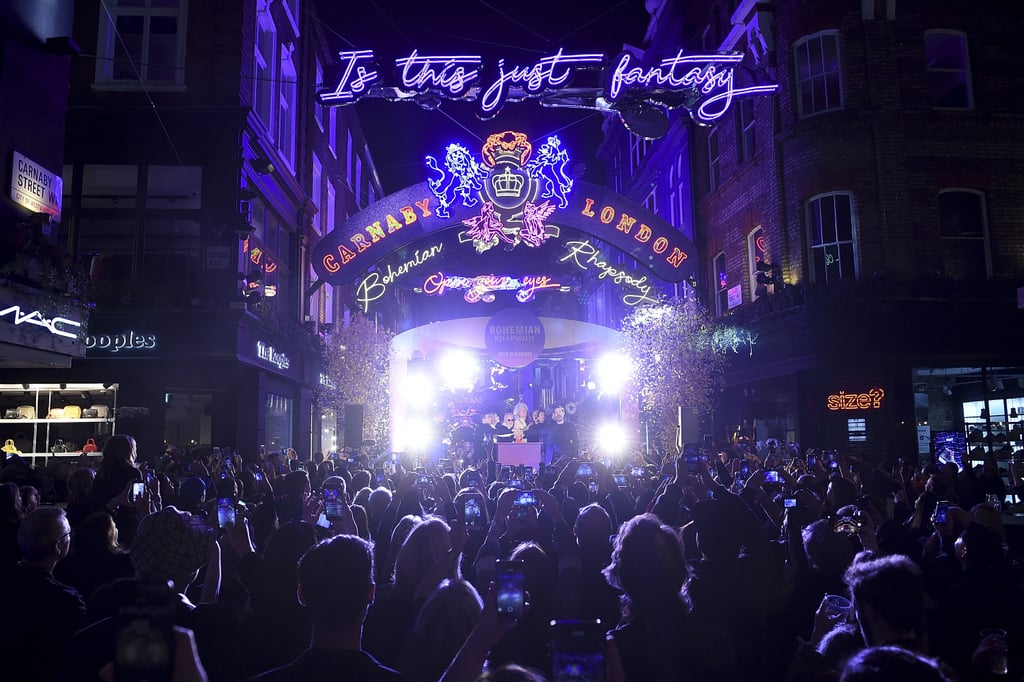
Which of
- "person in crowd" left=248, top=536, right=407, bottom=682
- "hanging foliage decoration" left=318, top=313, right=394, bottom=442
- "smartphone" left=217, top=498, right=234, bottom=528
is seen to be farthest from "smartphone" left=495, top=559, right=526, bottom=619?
"hanging foliage decoration" left=318, top=313, right=394, bottom=442

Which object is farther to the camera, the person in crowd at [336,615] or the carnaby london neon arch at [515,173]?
the carnaby london neon arch at [515,173]

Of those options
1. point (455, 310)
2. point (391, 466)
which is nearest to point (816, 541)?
point (391, 466)

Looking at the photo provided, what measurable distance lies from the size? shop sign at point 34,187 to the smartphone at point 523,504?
9.32 metres

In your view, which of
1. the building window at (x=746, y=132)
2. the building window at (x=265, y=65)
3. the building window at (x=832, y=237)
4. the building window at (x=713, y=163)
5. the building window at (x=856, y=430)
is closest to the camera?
the building window at (x=856, y=430)

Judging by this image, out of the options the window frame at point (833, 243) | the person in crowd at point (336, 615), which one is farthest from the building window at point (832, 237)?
the person in crowd at point (336, 615)

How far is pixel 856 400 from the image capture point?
1961 centimetres

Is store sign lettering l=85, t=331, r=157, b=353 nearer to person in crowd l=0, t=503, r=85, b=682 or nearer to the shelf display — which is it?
the shelf display

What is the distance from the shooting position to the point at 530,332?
71.6 feet

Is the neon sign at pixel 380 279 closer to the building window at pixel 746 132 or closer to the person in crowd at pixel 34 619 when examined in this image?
the building window at pixel 746 132

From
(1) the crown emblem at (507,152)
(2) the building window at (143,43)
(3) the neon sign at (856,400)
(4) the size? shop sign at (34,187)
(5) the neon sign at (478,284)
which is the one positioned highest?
(2) the building window at (143,43)

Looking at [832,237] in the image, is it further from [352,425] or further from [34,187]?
[34,187]

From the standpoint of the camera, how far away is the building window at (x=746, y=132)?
2352 cm

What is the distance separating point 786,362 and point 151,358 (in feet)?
51.8

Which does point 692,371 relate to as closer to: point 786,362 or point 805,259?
point 786,362
